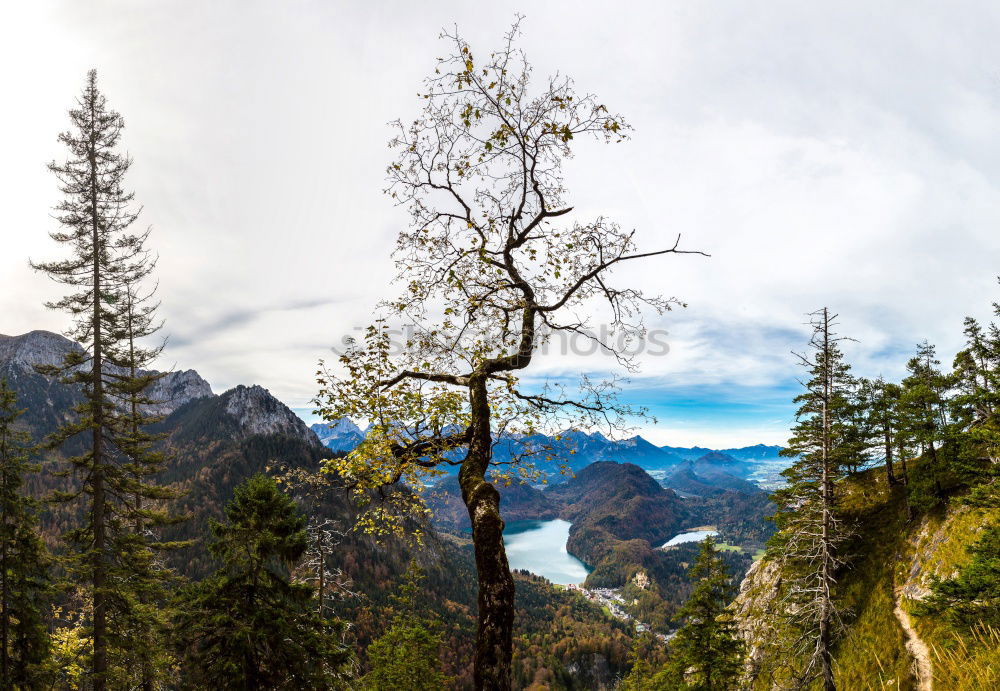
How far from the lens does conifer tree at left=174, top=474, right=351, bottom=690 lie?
40.3 feet

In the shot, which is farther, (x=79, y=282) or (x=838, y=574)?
(x=838, y=574)

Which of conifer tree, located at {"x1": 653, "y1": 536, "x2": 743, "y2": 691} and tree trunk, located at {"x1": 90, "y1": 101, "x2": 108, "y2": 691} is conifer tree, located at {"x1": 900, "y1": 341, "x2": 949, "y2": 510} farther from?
tree trunk, located at {"x1": 90, "y1": 101, "x2": 108, "y2": 691}

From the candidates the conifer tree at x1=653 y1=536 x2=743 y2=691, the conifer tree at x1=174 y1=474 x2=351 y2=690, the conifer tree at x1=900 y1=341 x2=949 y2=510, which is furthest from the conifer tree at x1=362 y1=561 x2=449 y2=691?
the conifer tree at x1=900 y1=341 x2=949 y2=510

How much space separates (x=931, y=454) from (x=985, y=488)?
30.0 m

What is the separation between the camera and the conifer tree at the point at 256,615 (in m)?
12.3

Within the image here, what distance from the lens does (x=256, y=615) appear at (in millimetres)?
12500

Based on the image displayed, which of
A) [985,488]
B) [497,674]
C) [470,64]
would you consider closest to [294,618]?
[497,674]

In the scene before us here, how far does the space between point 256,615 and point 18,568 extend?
34.9 ft

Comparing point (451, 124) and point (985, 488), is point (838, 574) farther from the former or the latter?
point (451, 124)

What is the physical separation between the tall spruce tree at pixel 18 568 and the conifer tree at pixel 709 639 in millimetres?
27269

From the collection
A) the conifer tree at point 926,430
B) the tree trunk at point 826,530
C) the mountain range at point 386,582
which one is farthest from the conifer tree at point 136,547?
the mountain range at point 386,582

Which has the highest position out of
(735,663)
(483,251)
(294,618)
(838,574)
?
(483,251)

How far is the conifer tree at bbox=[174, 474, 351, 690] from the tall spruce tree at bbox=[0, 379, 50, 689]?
693 centimetres

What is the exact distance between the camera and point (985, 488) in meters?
13.7
